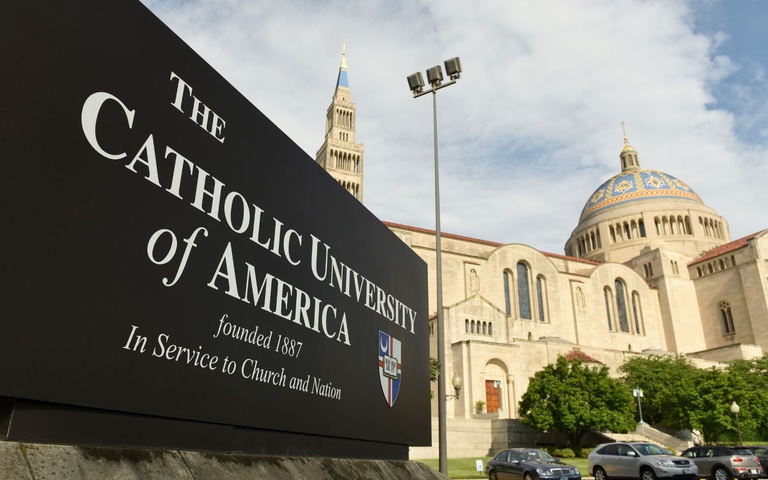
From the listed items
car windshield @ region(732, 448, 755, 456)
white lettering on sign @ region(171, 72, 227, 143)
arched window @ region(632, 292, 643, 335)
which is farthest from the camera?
arched window @ region(632, 292, 643, 335)

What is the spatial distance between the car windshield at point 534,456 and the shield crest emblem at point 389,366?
10.5m

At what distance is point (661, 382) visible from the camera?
145 ft

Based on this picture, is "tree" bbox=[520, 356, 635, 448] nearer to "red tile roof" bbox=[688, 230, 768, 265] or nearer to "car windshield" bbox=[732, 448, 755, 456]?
"car windshield" bbox=[732, 448, 755, 456]

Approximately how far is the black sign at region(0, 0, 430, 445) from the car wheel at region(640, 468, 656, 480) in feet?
41.3

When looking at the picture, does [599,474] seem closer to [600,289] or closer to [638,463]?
[638,463]

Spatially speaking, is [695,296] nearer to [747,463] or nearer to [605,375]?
[605,375]

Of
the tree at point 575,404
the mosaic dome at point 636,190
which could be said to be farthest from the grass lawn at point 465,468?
the mosaic dome at point 636,190

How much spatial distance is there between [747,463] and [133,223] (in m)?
20.4

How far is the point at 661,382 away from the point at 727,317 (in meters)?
26.6

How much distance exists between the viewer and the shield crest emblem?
8719 mm

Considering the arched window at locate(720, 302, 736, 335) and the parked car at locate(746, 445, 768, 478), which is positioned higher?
the arched window at locate(720, 302, 736, 335)

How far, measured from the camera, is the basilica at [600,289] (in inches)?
1737

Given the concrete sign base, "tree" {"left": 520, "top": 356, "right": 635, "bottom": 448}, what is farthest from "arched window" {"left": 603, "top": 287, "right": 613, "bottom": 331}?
the concrete sign base

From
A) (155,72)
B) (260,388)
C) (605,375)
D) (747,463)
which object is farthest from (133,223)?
(605,375)
